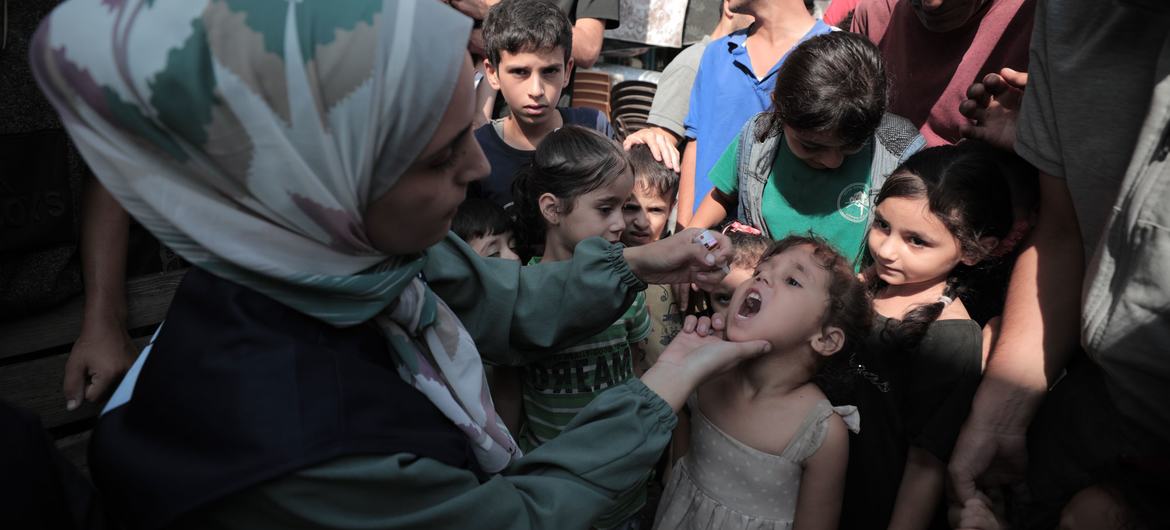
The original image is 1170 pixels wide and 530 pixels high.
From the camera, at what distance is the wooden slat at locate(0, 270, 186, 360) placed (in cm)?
221

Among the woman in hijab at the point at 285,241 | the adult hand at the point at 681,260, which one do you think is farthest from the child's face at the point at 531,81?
the woman in hijab at the point at 285,241

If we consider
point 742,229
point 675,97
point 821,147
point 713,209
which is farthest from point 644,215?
point 821,147

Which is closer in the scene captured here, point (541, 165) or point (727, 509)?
point (727, 509)

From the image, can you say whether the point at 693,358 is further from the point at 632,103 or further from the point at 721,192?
the point at 632,103

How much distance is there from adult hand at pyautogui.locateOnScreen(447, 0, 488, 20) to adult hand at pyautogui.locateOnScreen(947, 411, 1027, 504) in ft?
11.3

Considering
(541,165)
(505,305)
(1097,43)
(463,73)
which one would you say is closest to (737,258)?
(541,165)

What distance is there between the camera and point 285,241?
4.00 ft

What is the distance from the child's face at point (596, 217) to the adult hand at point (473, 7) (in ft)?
5.67

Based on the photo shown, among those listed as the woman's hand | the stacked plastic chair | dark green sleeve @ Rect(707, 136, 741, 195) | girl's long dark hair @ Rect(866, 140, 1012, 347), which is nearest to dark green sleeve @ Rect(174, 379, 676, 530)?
the woman's hand

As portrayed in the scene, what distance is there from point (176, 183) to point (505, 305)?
948mm

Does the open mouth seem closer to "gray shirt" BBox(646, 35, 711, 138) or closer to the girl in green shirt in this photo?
the girl in green shirt

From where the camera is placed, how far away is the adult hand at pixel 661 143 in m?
3.64

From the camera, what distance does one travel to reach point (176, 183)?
1.17 meters

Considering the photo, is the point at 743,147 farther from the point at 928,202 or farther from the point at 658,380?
the point at 658,380
